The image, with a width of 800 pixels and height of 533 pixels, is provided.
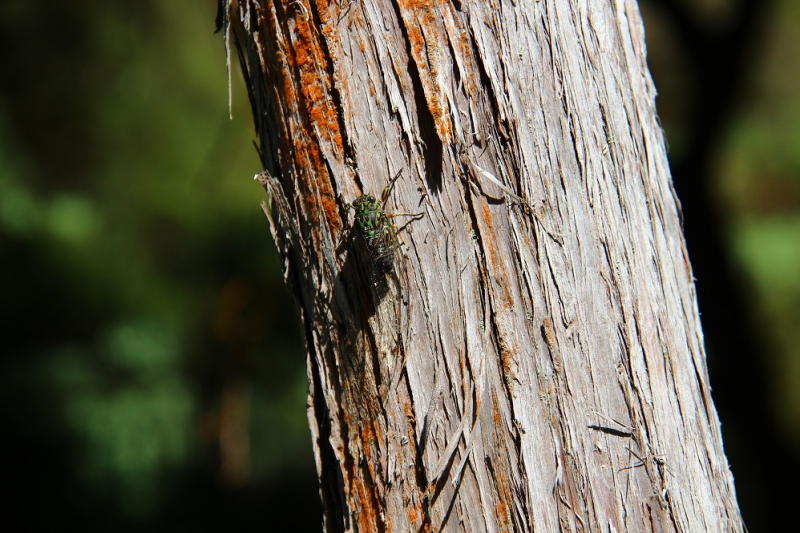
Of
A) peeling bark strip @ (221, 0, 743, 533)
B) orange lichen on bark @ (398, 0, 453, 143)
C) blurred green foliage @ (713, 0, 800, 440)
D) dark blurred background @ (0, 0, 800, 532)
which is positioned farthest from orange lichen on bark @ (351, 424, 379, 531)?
blurred green foliage @ (713, 0, 800, 440)

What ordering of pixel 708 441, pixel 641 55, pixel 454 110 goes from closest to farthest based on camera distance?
pixel 454 110 < pixel 708 441 < pixel 641 55

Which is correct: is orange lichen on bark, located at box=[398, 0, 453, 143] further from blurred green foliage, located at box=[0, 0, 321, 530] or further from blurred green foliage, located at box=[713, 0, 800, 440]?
blurred green foliage, located at box=[713, 0, 800, 440]

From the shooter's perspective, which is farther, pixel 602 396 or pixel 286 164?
pixel 286 164

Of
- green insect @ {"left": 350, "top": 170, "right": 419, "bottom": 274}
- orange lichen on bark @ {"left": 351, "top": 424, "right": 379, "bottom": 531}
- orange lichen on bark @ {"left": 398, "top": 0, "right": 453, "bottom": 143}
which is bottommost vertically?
orange lichen on bark @ {"left": 351, "top": 424, "right": 379, "bottom": 531}

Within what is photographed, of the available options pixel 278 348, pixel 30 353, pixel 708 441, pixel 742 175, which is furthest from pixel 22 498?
pixel 742 175

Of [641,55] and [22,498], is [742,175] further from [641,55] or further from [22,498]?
[22,498]

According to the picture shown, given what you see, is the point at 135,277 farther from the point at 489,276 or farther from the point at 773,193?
the point at 773,193
